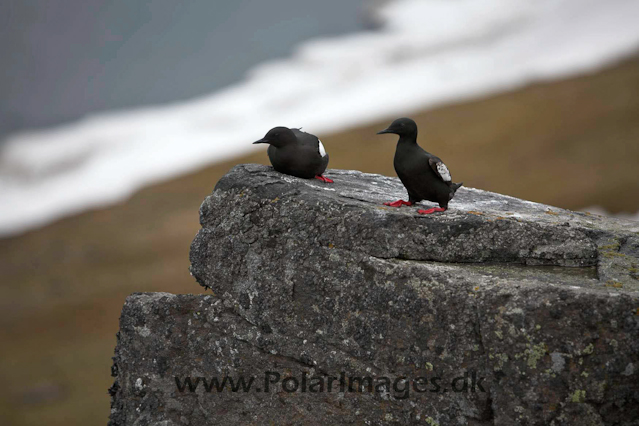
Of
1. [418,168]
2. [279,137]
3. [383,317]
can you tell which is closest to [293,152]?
[279,137]

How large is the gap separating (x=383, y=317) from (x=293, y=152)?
2953 millimetres

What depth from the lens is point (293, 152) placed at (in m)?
8.41

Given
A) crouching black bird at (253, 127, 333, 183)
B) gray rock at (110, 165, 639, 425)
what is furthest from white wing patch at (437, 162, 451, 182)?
crouching black bird at (253, 127, 333, 183)

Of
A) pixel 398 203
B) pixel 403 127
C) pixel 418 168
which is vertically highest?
pixel 403 127

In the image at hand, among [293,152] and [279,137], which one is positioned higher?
[279,137]

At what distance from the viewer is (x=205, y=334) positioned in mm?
8008

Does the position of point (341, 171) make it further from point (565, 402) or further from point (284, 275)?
point (565, 402)

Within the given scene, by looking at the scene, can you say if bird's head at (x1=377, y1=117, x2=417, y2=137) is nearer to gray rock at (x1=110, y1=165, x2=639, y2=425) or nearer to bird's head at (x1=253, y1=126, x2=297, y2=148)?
gray rock at (x1=110, y1=165, x2=639, y2=425)

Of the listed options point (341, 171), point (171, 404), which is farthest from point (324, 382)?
point (341, 171)

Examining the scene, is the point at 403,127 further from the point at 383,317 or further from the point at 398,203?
the point at 383,317

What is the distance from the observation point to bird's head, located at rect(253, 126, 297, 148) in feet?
27.5

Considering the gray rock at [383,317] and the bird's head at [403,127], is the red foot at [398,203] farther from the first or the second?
the bird's head at [403,127]

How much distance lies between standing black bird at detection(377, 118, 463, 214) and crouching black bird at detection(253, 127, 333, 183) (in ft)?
4.47

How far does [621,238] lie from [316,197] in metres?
4.40
